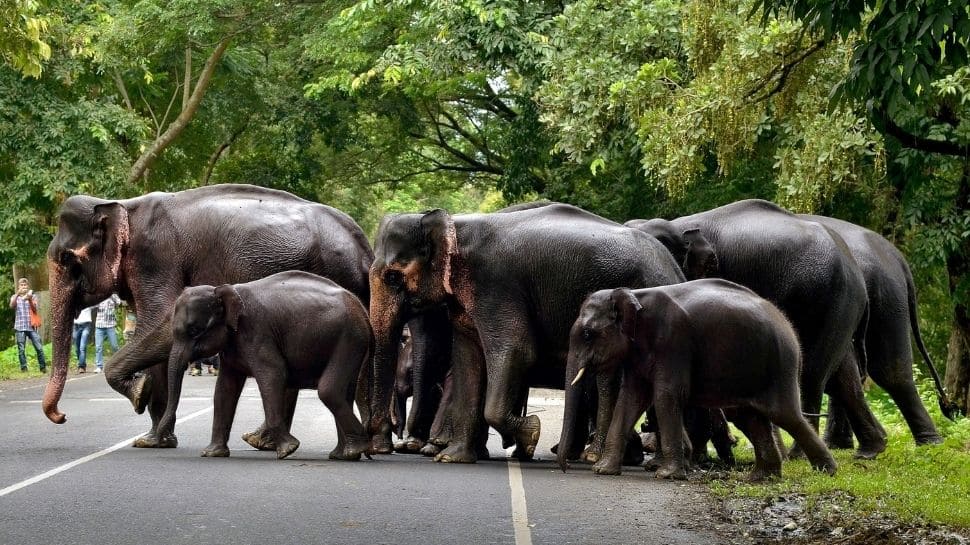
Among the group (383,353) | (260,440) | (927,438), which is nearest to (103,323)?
(383,353)

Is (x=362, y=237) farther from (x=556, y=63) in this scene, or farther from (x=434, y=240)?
(x=556, y=63)

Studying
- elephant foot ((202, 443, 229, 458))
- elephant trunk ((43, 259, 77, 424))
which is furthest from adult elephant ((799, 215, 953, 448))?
elephant trunk ((43, 259, 77, 424))

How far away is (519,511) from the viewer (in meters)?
10.2

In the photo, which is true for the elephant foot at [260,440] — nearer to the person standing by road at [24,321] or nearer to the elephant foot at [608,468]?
the elephant foot at [608,468]

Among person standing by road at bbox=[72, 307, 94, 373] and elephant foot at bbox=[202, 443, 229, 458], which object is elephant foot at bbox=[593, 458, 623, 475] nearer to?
elephant foot at bbox=[202, 443, 229, 458]

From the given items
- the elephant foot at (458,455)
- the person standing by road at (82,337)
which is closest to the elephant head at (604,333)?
the elephant foot at (458,455)

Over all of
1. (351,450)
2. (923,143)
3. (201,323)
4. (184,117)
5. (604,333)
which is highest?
(184,117)

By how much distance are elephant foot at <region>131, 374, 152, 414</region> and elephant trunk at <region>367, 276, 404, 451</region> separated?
7.39 feet

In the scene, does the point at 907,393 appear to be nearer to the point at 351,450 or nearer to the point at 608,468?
the point at 608,468

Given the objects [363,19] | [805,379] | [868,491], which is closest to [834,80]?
[805,379]

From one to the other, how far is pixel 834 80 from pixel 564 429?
678cm

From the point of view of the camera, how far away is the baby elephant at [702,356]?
1212cm

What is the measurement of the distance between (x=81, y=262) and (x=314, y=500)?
6.18 metres

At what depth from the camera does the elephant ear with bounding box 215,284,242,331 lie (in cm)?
1375
